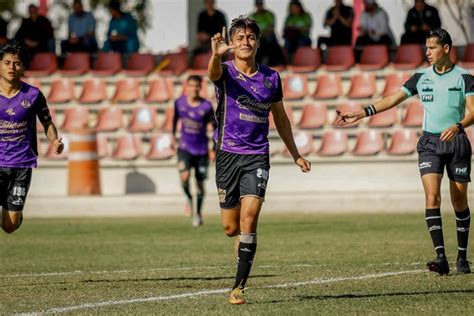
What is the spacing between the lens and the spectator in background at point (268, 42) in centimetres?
2689

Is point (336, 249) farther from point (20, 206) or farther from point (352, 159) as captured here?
point (352, 159)

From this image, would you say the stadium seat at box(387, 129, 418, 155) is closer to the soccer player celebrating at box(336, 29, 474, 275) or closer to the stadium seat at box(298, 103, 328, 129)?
the stadium seat at box(298, 103, 328, 129)

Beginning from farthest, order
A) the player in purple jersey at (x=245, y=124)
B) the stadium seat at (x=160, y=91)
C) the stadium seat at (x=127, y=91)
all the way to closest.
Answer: the stadium seat at (x=127, y=91) → the stadium seat at (x=160, y=91) → the player in purple jersey at (x=245, y=124)

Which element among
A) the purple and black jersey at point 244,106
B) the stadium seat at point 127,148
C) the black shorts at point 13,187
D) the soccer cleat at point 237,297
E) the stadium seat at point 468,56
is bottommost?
the stadium seat at point 127,148

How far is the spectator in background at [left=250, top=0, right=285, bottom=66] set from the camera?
2689cm

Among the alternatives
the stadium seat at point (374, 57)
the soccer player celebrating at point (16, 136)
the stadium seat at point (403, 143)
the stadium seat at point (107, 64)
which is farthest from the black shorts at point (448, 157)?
the stadium seat at point (107, 64)

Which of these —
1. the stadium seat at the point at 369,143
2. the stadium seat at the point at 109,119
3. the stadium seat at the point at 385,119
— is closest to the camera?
the stadium seat at the point at 369,143

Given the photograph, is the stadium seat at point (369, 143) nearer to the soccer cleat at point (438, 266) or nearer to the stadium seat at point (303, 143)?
the stadium seat at point (303, 143)

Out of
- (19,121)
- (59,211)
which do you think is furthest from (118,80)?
(19,121)

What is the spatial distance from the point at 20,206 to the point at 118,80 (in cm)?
1666

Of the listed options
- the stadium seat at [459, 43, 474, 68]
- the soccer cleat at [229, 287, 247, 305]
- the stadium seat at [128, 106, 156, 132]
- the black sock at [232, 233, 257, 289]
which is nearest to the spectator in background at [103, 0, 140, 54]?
the stadium seat at [128, 106, 156, 132]

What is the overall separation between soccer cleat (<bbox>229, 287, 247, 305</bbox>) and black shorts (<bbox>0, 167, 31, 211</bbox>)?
293 centimetres

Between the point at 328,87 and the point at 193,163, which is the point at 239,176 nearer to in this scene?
the point at 193,163

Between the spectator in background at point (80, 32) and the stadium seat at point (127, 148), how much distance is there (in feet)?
10.3
